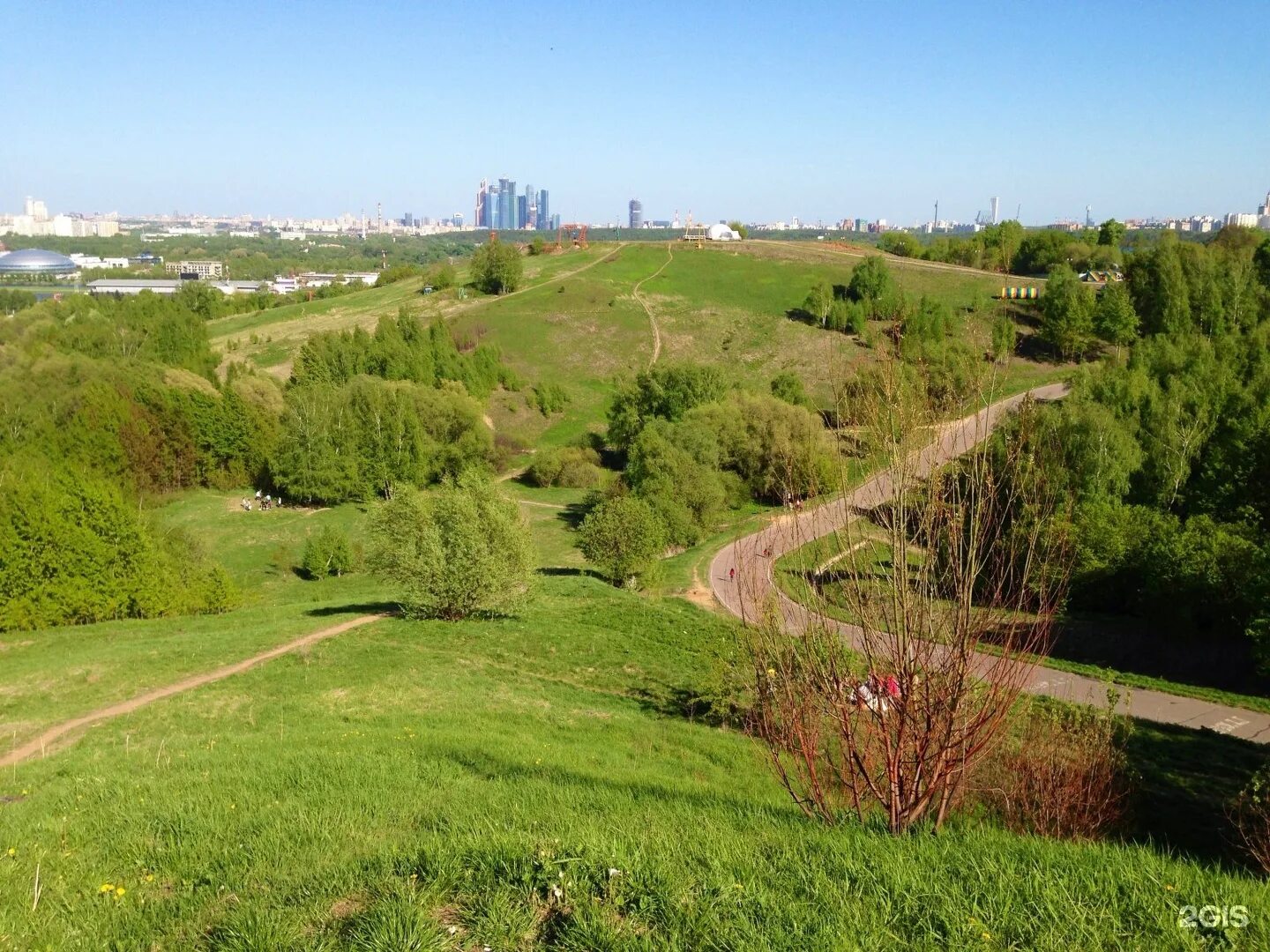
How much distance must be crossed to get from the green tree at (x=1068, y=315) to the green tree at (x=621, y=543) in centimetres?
4518

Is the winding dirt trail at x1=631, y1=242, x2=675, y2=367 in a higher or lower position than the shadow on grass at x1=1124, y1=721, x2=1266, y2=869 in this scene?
higher

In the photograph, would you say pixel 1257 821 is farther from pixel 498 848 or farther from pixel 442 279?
pixel 442 279

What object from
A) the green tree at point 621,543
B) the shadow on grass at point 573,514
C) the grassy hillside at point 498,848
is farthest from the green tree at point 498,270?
the grassy hillside at point 498,848

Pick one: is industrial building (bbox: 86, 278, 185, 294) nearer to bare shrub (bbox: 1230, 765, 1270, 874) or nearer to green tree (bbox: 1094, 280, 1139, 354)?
green tree (bbox: 1094, 280, 1139, 354)

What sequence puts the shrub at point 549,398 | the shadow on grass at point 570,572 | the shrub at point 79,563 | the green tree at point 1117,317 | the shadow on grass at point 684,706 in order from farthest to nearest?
the shrub at point 549,398
the green tree at point 1117,317
the shadow on grass at point 570,572
the shrub at point 79,563
the shadow on grass at point 684,706

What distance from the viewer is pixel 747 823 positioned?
752 centimetres

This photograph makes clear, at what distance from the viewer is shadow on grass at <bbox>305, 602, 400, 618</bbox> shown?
2708cm

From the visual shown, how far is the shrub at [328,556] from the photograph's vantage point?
4003 cm

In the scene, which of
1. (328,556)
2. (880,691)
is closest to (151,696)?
(880,691)

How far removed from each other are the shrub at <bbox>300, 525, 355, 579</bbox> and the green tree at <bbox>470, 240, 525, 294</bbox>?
57910 millimetres

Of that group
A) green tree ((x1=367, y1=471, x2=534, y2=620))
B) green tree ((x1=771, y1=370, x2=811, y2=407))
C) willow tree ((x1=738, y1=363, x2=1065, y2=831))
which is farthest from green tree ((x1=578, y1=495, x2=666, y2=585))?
green tree ((x1=771, y1=370, x2=811, y2=407))

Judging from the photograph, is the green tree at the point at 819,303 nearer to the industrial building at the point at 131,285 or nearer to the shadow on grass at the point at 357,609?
the shadow on grass at the point at 357,609

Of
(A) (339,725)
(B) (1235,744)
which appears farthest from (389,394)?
(B) (1235,744)

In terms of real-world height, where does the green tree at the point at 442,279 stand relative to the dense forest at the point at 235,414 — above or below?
above
